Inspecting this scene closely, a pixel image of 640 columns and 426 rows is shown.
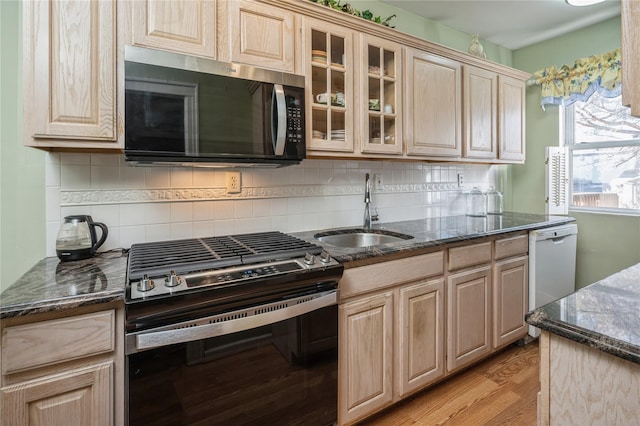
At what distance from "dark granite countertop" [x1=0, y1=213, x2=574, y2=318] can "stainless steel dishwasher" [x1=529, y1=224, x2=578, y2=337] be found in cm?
27

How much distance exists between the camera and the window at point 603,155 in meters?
2.67

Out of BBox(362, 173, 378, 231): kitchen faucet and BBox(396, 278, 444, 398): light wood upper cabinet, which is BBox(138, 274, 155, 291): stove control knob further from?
BBox(362, 173, 378, 231): kitchen faucet

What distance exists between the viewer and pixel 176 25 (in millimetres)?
1444

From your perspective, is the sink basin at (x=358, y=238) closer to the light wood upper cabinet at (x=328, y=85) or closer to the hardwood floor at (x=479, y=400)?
the light wood upper cabinet at (x=328, y=85)

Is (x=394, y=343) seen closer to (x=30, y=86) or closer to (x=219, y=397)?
(x=219, y=397)

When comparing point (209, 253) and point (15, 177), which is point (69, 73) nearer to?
point (15, 177)

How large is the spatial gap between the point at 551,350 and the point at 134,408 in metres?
1.20

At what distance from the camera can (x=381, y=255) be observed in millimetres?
1593

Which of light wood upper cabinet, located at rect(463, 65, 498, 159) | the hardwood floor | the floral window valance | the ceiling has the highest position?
the ceiling

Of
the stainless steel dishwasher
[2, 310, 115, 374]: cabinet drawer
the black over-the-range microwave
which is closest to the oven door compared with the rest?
[2, 310, 115, 374]: cabinet drawer

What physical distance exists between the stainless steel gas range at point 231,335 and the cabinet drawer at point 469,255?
2.79 feet

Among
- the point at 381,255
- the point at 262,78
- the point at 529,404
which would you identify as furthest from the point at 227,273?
the point at 529,404

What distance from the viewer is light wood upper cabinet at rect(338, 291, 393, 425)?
152 cm

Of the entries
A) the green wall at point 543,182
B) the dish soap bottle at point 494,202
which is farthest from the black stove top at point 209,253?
the green wall at point 543,182
